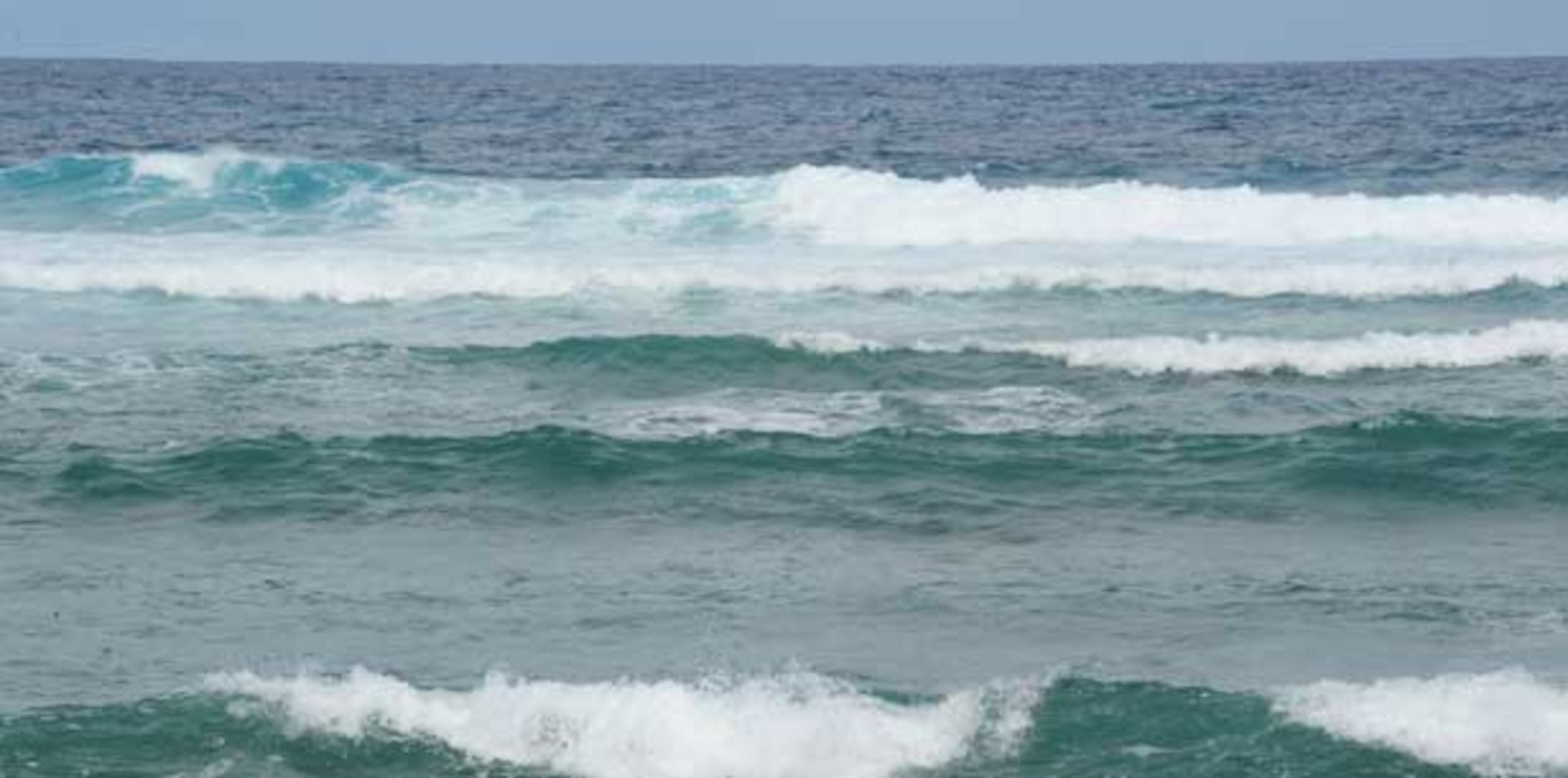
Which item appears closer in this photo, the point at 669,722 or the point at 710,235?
the point at 669,722

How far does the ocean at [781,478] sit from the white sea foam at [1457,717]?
26 mm

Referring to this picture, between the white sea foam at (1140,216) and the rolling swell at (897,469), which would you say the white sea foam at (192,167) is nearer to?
the white sea foam at (1140,216)

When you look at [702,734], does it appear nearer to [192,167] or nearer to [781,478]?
[781,478]

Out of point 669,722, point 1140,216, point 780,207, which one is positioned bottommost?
point 669,722

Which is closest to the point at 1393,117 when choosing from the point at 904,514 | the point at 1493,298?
the point at 1493,298

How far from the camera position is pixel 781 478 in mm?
15641

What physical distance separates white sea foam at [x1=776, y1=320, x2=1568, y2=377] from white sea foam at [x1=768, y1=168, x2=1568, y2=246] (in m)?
8.96

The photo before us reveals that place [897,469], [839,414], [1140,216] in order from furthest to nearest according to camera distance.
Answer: [1140,216]
[839,414]
[897,469]

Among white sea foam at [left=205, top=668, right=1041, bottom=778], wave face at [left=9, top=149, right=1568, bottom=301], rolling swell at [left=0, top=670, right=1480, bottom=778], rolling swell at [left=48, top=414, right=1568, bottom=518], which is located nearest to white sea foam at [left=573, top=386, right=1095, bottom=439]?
rolling swell at [left=48, top=414, right=1568, bottom=518]

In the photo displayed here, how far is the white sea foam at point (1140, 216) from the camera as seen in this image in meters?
30.2

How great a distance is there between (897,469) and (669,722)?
5.94 m

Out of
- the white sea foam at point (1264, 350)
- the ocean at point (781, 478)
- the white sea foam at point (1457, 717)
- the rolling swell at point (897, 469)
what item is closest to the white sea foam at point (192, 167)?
the ocean at point (781, 478)

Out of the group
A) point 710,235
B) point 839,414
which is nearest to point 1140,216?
point 710,235

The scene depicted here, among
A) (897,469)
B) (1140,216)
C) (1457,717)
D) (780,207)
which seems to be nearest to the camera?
(1457,717)
